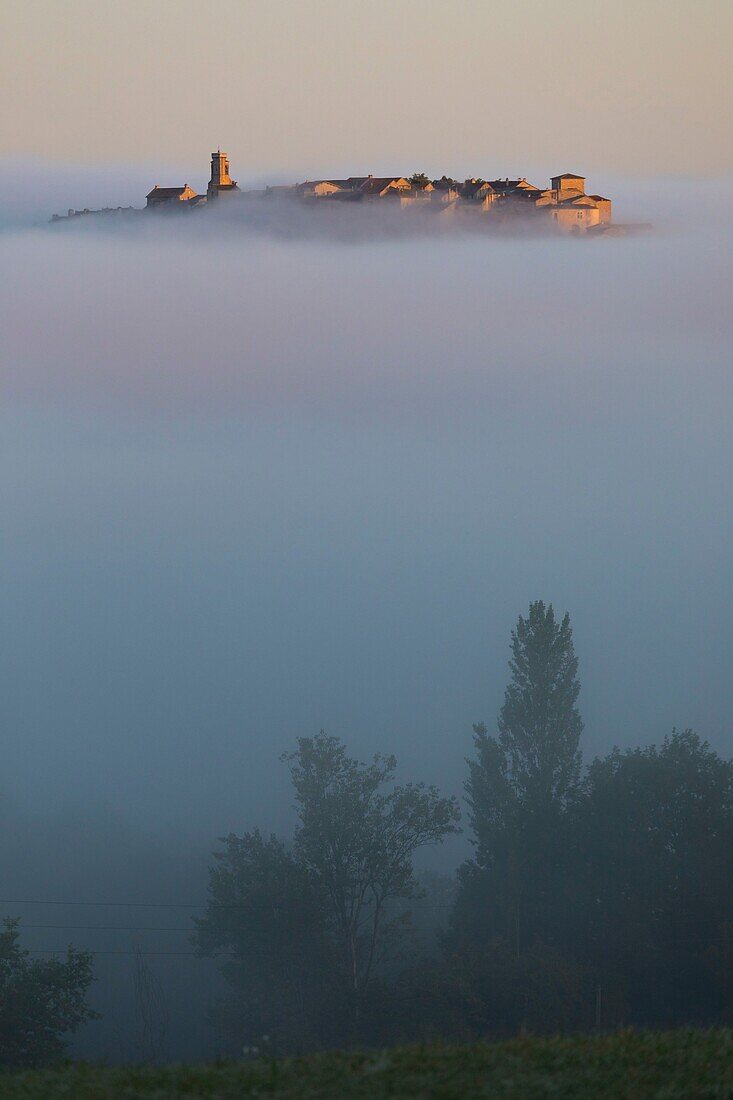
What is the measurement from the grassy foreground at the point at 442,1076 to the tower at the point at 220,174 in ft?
386

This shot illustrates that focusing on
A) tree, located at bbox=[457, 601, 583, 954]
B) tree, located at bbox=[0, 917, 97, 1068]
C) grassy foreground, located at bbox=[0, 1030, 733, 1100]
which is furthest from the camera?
tree, located at bbox=[457, 601, 583, 954]

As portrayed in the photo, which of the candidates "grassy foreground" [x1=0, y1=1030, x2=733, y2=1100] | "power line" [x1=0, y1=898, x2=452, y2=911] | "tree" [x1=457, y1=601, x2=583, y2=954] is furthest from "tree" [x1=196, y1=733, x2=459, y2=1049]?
"grassy foreground" [x1=0, y1=1030, x2=733, y2=1100]

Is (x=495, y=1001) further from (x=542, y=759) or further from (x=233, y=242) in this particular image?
(x=233, y=242)

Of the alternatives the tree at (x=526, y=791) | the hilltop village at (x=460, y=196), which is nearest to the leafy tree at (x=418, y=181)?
the hilltop village at (x=460, y=196)

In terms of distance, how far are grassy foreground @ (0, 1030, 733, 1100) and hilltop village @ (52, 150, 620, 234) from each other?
10463cm

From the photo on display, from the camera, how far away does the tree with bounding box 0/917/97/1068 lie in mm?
27891

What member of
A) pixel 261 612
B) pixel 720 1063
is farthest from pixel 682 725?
pixel 720 1063

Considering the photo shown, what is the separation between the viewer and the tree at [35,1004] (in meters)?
27.9

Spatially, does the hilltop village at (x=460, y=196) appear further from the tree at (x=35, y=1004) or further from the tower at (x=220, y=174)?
the tree at (x=35, y=1004)

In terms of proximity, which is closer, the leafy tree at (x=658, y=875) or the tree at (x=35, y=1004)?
the tree at (x=35, y=1004)

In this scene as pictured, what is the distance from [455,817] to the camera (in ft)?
148

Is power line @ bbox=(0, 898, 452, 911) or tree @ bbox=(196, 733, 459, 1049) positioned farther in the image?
power line @ bbox=(0, 898, 452, 911)

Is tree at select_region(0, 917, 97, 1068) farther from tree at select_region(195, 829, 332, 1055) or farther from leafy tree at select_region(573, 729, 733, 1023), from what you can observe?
leafy tree at select_region(573, 729, 733, 1023)

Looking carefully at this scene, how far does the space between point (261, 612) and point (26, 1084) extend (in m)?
133
